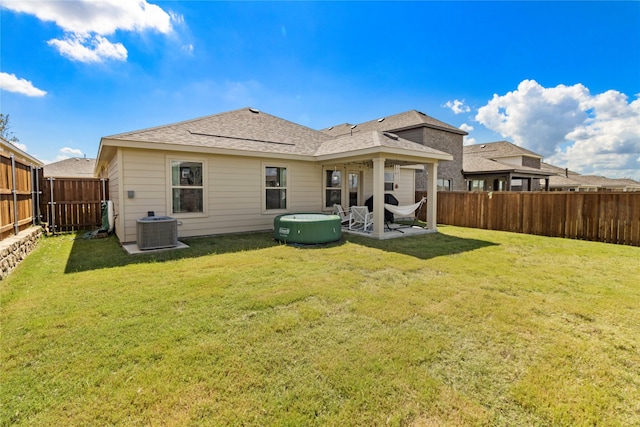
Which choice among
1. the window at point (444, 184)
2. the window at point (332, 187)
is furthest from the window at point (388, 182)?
the window at point (444, 184)

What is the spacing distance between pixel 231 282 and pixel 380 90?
13.9m

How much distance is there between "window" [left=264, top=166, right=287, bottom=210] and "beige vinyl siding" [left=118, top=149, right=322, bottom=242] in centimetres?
16

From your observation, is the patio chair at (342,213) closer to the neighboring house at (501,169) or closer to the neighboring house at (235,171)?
the neighboring house at (235,171)

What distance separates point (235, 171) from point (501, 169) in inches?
685

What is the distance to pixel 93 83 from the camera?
39.7 ft

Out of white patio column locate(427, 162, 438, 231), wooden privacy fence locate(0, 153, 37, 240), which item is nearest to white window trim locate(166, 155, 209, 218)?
wooden privacy fence locate(0, 153, 37, 240)

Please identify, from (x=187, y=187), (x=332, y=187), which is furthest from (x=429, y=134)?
(x=187, y=187)

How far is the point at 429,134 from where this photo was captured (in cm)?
1762

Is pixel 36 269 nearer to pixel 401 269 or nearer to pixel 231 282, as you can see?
pixel 231 282

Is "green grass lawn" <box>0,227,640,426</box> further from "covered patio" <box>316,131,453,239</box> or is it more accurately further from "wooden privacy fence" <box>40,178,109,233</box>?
"wooden privacy fence" <box>40,178,109,233</box>

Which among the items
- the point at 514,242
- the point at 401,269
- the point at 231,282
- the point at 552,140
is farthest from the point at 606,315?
the point at 552,140

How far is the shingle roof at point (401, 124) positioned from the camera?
17.8 m

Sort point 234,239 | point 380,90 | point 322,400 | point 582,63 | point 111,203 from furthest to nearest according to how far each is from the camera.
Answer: point 380,90, point 582,63, point 111,203, point 234,239, point 322,400

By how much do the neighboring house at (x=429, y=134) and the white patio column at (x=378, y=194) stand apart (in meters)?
9.66
